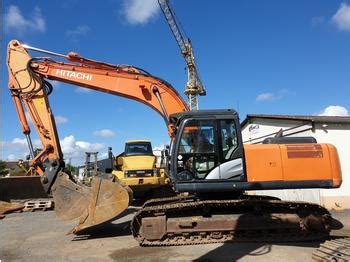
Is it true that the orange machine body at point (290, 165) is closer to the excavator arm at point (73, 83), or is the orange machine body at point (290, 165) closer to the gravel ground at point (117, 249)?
the gravel ground at point (117, 249)

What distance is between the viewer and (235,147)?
8.70m

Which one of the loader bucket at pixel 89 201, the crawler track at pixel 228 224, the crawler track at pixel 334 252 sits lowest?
the crawler track at pixel 334 252

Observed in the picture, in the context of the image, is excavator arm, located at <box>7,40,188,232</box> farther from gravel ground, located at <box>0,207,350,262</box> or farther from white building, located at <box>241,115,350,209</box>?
white building, located at <box>241,115,350,209</box>

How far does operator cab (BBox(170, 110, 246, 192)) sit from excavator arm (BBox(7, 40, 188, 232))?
0.69m

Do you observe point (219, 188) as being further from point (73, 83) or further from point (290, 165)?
point (73, 83)

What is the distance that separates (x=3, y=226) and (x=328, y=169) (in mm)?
9541

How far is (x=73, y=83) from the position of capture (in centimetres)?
1224

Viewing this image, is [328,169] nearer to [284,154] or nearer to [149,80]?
[284,154]

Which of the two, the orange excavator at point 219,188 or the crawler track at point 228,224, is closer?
the orange excavator at point 219,188

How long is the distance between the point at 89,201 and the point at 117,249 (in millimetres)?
1470

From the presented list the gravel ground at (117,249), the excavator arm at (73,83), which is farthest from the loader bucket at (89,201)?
the gravel ground at (117,249)

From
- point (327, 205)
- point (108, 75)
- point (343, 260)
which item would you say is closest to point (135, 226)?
point (343, 260)

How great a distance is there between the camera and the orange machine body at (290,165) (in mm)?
8539

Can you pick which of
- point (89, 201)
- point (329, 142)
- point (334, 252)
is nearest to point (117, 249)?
point (89, 201)
